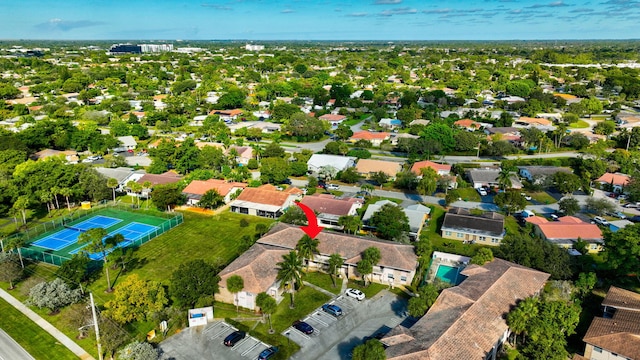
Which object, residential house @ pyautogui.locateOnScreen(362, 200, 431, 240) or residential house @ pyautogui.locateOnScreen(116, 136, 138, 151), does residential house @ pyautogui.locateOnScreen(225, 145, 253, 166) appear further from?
residential house @ pyautogui.locateOnScreen(362, 200, 431, 240)

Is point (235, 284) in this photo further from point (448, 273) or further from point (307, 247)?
point (448, 273)

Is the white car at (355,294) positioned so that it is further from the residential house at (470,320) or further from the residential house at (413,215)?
the residential house at (413,215)

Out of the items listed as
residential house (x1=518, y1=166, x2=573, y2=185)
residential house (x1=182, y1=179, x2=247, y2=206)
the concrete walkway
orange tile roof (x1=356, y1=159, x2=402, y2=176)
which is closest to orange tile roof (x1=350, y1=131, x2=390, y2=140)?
orange tile roof (x1=356, y1=159, x2=402, y2=176)

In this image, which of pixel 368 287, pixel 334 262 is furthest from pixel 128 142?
pixel 368 287

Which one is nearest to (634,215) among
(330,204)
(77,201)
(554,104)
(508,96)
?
(330,204)

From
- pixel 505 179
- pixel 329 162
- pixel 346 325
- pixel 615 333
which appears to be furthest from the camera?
pixel 329 162

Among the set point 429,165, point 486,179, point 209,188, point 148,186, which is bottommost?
point 486,179

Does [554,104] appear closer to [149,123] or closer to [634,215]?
[634,215]
